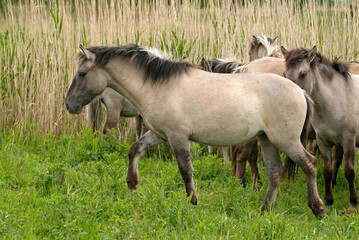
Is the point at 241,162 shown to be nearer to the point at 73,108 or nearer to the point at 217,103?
the point at 217,103

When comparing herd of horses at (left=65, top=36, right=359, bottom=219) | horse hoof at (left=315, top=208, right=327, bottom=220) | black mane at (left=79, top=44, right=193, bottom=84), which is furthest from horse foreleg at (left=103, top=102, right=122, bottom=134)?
horse hoof at (left=315, top=208, right=327, bottom=220)

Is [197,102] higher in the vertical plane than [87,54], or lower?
lower

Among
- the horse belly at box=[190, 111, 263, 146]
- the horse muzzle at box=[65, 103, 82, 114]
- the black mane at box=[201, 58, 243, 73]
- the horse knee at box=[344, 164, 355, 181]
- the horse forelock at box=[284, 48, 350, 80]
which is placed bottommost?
the horse knee at box=[344, 164, 355, 181]

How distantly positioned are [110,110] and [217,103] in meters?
3.35

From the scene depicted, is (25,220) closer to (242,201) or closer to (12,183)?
(12,183)

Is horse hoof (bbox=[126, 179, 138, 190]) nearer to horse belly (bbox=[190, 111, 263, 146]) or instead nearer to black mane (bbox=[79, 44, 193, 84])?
horse belly (bbox=[190, 111, 263, 146])

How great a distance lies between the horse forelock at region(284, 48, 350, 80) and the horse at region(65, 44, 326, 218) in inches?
29.7

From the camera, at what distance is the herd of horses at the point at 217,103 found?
209 inches

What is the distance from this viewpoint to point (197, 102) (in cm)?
534

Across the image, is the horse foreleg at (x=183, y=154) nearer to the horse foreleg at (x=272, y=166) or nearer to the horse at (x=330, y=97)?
the horse foreleg at (x=272, y=166)

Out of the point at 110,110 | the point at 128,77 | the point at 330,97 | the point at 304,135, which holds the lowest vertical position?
the point at 110,110

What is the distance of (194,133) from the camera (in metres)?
5.40

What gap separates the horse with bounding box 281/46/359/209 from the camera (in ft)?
20.2

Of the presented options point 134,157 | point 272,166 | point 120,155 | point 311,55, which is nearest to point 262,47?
point 311,55
